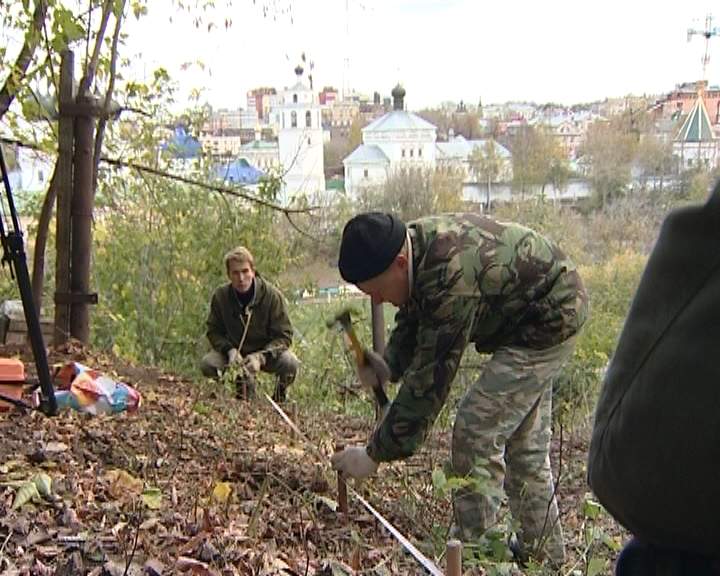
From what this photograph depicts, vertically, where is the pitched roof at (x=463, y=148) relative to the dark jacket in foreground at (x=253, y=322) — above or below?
above

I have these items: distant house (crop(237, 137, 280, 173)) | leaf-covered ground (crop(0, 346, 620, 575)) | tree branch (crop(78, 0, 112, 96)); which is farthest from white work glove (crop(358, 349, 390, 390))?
distant house (crop(237, 137, 280, 173))

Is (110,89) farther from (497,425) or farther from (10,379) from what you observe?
(497,425)

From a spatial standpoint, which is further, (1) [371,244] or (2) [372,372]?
(2) [372,372]

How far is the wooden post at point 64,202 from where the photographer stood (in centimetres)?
553

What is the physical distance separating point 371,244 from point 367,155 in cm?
776

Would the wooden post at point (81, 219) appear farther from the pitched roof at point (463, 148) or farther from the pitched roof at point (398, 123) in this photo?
the pitched roof at point (463, 148)

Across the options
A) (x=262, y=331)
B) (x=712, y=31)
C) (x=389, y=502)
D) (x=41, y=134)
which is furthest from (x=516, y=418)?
(x=41, y=134)

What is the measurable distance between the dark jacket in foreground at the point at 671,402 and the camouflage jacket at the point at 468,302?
211 centimetres

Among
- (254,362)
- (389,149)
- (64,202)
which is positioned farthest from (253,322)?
(389,149)

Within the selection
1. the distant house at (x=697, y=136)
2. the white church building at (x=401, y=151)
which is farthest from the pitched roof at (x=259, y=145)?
the distant house at (x=697, y=136)

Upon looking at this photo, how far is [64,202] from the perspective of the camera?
222 inches

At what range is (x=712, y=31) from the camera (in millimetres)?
3969

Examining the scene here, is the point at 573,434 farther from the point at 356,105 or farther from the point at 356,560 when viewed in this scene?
the point at 356,105

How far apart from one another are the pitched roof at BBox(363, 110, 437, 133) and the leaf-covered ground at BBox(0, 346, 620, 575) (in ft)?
17.0
